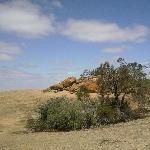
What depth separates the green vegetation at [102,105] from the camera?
26609 mm

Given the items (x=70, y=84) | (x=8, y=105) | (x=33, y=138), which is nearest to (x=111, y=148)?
(x=33, y=138)

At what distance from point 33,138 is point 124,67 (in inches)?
510

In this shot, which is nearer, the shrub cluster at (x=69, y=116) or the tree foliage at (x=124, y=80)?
the shrub cluster at (x=69, y=116)

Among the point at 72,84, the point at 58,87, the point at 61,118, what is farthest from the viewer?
the point at 58,87

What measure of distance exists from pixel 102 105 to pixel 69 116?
4983 millimetres

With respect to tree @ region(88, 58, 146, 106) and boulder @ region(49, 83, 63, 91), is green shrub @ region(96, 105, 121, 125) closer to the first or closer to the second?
tree @ region(88, 58, 146, 106)

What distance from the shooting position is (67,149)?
18016mm

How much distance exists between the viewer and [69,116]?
2639 centimetres

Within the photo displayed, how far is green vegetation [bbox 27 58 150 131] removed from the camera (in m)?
26.6

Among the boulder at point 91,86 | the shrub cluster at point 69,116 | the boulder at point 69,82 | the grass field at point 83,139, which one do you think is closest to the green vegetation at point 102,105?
the shrub cluster at point 69,116

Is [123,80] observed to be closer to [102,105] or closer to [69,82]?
[102,105]

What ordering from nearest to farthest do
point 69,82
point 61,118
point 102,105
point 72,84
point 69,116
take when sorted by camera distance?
1. point 61,118
2. point 69,116
3. point 102,105
4. point 72,84
5. point 69,82

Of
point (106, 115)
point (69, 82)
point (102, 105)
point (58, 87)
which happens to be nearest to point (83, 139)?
point (106, 115)

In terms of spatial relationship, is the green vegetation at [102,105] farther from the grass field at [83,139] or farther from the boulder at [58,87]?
the boulder at [58,87]
